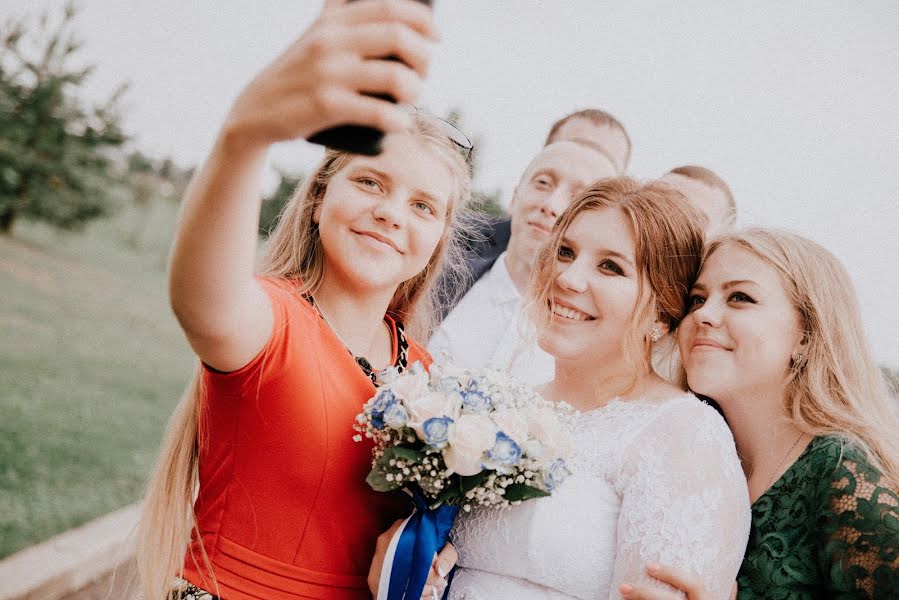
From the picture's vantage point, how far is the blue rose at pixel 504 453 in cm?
213

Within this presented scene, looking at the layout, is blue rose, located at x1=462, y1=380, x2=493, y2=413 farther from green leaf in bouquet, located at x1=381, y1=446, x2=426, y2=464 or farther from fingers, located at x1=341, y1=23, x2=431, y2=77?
fingers, located at x1=341, y1=23, x2=431, y2=77

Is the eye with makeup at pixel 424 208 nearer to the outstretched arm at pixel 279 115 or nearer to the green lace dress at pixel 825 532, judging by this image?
the outstretched arm at pixel 279 115

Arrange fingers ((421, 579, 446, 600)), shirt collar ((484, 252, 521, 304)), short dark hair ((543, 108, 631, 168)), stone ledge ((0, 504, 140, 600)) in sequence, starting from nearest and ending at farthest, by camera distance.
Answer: fingers ((421, 579, 446, 600)) → stone ledge ((0, 504, 140, 600)) → shirt collar ((484, 252, 521, 304)) → short dark hair ((543, 108, 631, 168))

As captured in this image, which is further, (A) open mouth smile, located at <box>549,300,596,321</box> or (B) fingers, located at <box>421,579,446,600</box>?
(A) open mouth smile, located at <box>549,300,596,321</box>

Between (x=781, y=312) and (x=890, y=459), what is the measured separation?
68cm

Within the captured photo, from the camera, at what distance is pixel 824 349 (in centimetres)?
278

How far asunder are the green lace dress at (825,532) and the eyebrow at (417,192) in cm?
176

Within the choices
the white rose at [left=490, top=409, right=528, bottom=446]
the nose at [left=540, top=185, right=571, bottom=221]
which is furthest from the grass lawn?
the nose at [left=540, top=185, right=571, bottom=221]

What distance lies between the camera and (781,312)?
279 cm

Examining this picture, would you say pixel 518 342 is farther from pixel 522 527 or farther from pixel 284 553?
pixel 284 553

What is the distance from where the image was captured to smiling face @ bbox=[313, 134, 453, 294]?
103 inches

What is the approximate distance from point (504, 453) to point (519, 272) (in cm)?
317

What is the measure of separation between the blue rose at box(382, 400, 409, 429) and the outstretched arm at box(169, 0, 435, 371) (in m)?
0.73

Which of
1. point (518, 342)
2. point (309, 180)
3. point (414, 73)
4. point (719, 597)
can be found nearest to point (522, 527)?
point (719, 597)
